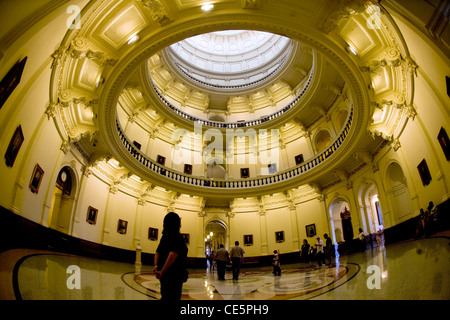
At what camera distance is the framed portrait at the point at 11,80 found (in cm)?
592

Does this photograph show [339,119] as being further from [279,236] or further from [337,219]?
[279,236]

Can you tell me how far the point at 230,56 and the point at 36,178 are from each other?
22.3 metres

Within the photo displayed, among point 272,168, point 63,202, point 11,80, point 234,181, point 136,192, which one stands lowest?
point 63,202

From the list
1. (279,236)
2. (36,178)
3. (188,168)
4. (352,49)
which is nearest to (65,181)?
(36,178)

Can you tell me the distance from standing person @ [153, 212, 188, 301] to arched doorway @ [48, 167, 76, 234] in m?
11.3

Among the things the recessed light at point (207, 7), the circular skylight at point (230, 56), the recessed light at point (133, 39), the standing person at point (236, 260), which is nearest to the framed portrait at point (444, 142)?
the standing person at point (236, 260)

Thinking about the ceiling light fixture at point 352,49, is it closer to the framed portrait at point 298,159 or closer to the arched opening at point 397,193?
the arched opening at point 397,193

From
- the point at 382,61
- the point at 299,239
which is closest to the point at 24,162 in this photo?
the point at 382,61

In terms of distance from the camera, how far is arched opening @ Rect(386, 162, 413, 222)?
12.1m

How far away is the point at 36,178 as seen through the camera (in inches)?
358

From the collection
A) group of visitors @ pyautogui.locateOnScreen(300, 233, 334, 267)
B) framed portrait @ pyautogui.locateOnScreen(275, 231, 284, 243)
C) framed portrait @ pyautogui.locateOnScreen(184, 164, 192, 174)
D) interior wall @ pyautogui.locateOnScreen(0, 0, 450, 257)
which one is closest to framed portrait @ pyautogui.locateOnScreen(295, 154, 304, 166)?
interior wall @ pyautogui.locateOnScreen(0, 0, 450, 257)
